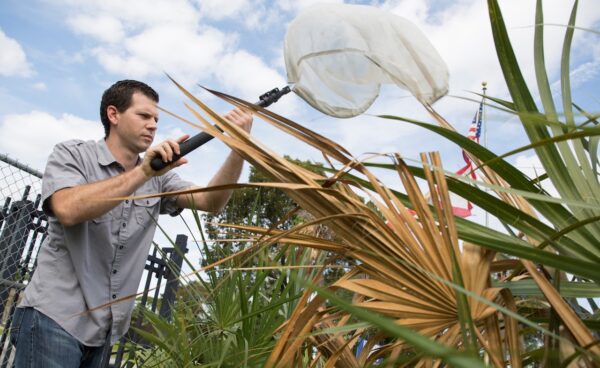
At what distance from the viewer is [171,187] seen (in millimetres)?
2549

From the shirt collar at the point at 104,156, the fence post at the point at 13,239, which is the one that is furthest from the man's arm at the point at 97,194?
the fence post at the point at 13,239

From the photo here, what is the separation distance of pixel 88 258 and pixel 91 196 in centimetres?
35

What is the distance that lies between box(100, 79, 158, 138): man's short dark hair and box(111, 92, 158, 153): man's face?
36 millimetres

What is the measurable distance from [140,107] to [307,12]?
134 cm

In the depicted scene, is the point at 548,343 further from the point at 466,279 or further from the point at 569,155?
the point at 569,155

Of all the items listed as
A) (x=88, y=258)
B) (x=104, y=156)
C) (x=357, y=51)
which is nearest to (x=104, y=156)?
(x=104, y=156)

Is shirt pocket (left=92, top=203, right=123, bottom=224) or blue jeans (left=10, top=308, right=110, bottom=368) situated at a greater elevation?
shirt pocket (left=92, top=203, right=123, bottom=224)

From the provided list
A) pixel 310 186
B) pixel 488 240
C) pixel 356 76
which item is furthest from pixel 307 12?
pixel 488 240

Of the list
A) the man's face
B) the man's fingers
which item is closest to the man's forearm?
the man's fingers

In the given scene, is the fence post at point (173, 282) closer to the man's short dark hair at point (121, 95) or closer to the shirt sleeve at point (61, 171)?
the man's short dark hair at point (121, 95)

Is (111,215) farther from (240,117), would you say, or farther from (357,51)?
(357,51)

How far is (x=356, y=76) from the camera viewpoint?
4.27 ft

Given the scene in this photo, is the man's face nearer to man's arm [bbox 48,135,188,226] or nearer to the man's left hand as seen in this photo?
man's arm [bbox 48,135,188,226]

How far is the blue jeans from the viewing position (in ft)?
6.41
